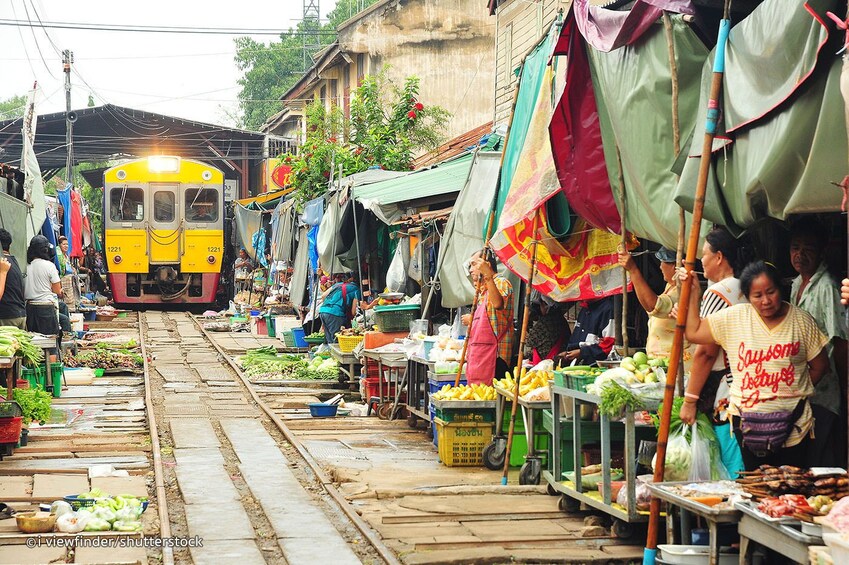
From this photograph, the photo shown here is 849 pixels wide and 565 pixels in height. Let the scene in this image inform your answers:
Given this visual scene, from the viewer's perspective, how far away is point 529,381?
8641mm

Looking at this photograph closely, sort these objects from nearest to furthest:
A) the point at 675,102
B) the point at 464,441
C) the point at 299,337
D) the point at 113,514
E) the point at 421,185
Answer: the point at 675,102 → the point at 113,514 → the point at 464,441 → the point at 421,185 → the point at 299,337

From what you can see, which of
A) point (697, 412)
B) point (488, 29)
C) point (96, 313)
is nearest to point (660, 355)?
point (697, 412)

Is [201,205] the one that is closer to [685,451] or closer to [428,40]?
[428,40]

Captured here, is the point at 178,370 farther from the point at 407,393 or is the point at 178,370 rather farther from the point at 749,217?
the point at 749,217

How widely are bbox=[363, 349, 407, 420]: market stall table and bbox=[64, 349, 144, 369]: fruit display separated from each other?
17.3 ft

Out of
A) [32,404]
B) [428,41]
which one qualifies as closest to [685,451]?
[32,404]

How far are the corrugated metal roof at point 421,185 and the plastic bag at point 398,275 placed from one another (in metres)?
0.81

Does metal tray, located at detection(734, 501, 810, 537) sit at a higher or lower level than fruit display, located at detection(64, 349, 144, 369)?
higher

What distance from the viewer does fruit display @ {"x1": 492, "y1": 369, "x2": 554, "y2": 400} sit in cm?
845

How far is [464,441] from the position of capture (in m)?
9.33

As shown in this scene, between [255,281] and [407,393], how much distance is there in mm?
16539

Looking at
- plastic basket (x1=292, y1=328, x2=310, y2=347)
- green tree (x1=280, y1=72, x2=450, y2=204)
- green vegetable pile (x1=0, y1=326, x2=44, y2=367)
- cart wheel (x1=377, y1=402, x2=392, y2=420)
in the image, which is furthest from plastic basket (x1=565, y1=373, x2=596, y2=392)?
green tree (x1=280, y1=72, x2=450, y2=204)

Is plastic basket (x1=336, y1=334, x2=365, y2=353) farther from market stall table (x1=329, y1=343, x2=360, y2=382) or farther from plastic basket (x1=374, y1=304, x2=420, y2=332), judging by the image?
plastic basket (x1=374, y1=304, x2=420, y2=332)

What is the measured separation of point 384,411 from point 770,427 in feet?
24.1
